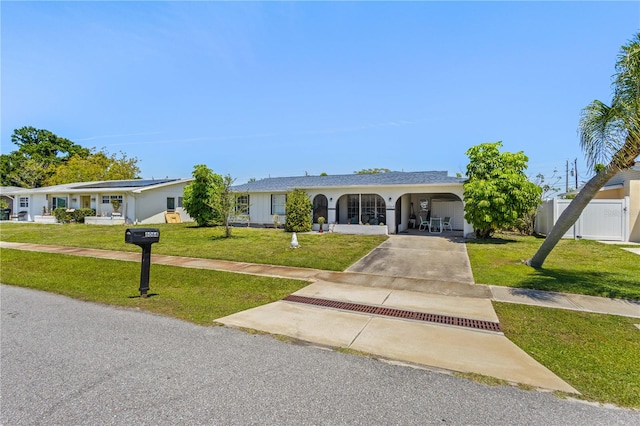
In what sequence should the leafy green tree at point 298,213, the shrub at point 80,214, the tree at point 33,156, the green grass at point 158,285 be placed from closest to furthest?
1. the green grass at point 158,285
2. the leafy green tree at point 298,213
3. the shrub at point 80,214
4. the tree at point 33,156

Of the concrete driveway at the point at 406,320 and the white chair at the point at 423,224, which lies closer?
the concrete driveway at the point at 406,320

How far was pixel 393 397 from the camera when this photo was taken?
2855 mm

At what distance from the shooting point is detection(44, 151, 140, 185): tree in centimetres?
4050

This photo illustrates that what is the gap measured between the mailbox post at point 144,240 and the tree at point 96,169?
43.8 metres

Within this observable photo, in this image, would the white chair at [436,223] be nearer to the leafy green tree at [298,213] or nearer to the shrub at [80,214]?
the leafy green tree at [298,213]

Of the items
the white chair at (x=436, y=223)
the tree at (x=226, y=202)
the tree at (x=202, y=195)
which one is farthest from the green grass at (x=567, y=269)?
the tree at (x=202, y=195)

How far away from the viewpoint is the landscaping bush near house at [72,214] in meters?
25.0

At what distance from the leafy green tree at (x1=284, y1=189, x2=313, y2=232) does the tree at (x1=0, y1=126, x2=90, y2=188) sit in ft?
147

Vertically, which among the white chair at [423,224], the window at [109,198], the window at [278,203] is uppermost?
the window at [109,198]

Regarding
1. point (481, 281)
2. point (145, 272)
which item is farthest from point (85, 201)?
point (481, 281)

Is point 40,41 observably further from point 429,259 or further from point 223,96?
point 429,259

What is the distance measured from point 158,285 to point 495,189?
1313 cm

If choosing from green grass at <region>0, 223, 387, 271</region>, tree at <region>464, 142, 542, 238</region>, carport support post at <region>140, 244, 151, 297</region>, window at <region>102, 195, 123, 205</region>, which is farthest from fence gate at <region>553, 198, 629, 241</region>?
window at <region>102, 195, 123, 205</region>

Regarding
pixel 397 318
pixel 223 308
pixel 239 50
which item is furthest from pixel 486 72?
pixel 223 308
